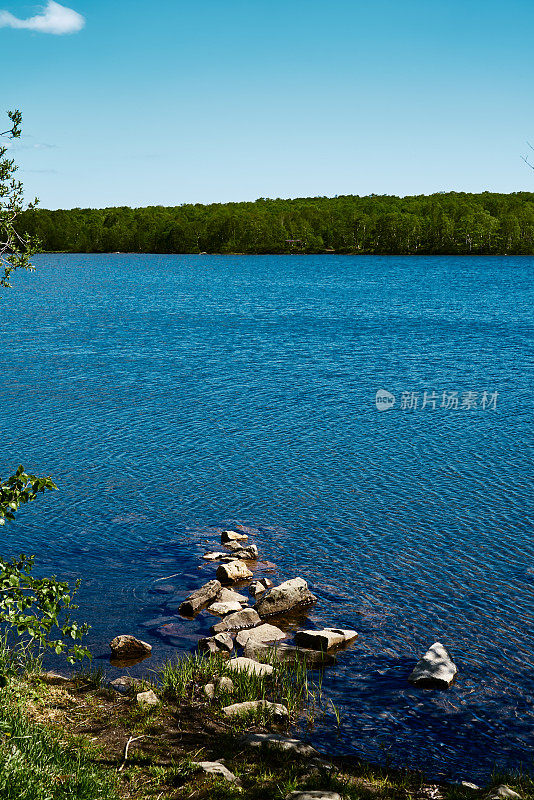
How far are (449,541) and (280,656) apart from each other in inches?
337

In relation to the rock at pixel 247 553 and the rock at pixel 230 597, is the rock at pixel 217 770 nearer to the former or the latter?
the rock at pixel 230 597

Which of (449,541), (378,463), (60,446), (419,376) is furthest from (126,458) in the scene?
(419,376)

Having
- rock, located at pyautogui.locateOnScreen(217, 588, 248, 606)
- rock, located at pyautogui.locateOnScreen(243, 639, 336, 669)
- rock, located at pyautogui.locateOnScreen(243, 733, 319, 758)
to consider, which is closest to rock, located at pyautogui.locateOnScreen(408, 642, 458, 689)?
rock, located at pyautogui.locateOnScreen(243, 639, 336, 669)

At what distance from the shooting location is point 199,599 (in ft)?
62.7

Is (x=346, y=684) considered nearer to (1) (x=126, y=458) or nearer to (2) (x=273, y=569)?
(2) (x=273, y=569)

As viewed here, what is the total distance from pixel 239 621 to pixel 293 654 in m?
2.08

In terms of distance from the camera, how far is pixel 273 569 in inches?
844

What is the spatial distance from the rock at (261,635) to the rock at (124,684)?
300 centimetres

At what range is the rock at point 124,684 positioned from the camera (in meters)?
14.5

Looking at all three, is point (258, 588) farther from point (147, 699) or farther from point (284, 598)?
point (147, 699)

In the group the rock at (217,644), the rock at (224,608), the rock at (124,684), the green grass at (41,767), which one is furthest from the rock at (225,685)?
the rock at (224,608)

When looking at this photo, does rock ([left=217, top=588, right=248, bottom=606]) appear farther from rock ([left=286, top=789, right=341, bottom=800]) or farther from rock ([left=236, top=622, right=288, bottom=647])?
rock ([left=286, top=789, right=341, bottom=800])

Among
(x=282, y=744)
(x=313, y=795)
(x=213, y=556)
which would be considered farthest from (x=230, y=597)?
(x=313, y=795)

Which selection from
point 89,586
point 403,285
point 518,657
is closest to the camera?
point 518,657
